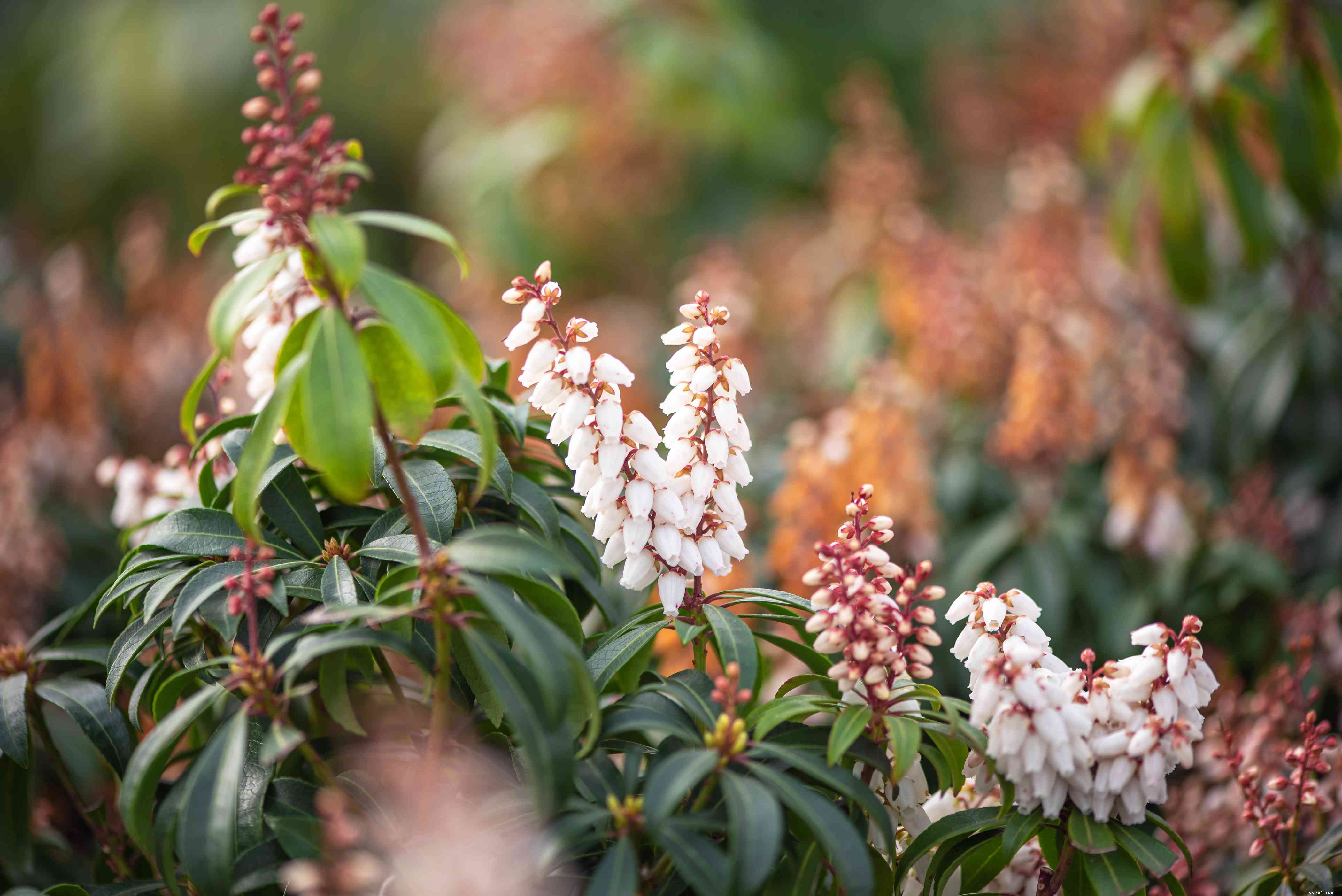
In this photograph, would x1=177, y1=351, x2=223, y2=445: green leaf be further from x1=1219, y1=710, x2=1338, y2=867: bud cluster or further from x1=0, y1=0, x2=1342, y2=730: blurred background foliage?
x1=1219, y1=710, x2=1338, y2=867: bud cluster

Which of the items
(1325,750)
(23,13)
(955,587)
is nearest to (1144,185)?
(955,587)

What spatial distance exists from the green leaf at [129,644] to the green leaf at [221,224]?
314 millimetres

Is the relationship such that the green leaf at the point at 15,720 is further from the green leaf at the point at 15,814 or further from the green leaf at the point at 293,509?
the green leaf at the point at 293,509

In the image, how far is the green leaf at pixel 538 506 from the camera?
845 millimetres

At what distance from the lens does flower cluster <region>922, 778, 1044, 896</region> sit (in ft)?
2.77

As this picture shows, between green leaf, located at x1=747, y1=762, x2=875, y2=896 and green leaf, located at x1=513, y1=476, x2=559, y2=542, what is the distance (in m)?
0.29

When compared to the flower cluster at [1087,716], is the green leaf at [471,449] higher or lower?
higher

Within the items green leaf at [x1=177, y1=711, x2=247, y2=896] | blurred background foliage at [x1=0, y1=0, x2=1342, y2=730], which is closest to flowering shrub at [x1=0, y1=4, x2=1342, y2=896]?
green leaf at [x1=177, y1=711, x2=247, y2=896]

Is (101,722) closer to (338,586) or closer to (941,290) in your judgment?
(338,586)

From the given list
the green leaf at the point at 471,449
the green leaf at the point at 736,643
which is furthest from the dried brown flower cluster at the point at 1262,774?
the green leaf at the point at 471,449

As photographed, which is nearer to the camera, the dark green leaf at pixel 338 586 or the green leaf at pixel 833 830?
the green leaf at pixel 833 830

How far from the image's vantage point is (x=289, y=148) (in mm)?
666

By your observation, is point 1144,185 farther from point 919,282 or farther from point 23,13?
point 23,13

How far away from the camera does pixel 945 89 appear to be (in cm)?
376
